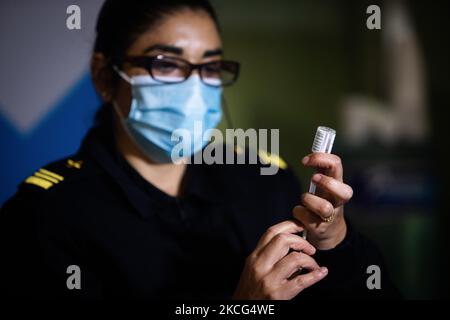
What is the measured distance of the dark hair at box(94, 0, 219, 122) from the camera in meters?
0.97

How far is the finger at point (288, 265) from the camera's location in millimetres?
706

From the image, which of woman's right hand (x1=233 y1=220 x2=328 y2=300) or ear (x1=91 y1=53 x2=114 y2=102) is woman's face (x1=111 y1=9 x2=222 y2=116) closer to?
ear (x1=91 y1=53 x2=114 y2=102)

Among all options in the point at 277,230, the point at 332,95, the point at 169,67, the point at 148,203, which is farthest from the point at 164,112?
the point at 332,95

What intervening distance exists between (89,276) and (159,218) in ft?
0.57

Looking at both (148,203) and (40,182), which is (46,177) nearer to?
(40,182)

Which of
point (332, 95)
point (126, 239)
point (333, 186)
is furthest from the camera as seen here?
point (332, 95)

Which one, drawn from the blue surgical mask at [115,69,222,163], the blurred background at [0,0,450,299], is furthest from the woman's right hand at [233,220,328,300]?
the blurred background at [0,0,450,299]

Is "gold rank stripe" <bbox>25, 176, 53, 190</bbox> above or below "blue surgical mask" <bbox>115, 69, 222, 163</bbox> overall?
below

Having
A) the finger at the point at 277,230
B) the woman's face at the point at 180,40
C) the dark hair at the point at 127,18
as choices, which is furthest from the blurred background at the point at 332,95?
the finger at the point at 277,230

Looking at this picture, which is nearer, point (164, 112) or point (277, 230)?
point (277, 230)

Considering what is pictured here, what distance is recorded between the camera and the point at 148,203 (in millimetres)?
960

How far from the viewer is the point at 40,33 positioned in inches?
47.7

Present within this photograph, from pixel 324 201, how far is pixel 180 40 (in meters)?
0.46

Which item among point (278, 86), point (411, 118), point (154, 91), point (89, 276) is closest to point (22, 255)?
point (89, 276)
